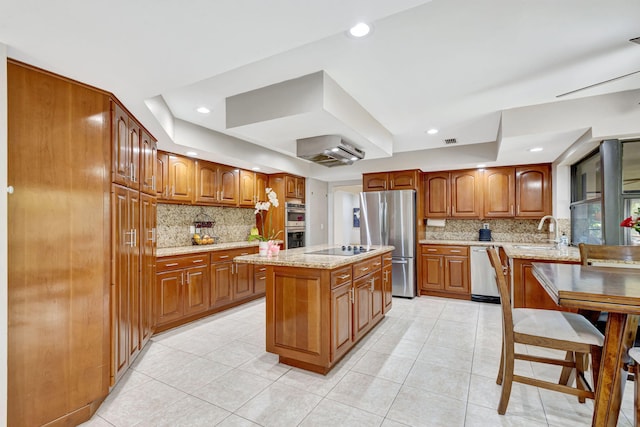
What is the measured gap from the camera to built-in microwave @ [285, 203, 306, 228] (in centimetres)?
525

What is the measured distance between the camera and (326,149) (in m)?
3.00

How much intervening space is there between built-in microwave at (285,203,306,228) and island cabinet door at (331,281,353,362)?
2693 mm

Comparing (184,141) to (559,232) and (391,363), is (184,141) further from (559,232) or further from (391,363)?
(559,232)

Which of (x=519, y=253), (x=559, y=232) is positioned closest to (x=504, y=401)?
(x=519, y=253)

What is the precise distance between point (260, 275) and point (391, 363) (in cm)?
255

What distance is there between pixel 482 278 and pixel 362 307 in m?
2.60

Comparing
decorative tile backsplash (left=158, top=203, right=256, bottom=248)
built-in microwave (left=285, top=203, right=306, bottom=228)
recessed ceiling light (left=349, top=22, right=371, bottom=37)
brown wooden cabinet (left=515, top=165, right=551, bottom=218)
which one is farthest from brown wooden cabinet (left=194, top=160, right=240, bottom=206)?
brown wooden cabinet (left=515, top=165, right=551, bottom=218)

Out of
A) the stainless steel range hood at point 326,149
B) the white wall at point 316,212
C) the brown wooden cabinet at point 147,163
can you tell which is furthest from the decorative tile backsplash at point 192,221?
the stainless steel range hood at point 326,149

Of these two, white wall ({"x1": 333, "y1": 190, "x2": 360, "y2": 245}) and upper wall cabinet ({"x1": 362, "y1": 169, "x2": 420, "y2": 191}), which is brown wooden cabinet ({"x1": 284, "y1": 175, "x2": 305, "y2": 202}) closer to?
upper wall cabinet ({"x1": 362, "y1": 169, "x2": 420, "y2": 191})

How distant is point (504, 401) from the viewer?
1.91 metres

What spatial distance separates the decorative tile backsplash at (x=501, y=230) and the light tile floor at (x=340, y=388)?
226 cm

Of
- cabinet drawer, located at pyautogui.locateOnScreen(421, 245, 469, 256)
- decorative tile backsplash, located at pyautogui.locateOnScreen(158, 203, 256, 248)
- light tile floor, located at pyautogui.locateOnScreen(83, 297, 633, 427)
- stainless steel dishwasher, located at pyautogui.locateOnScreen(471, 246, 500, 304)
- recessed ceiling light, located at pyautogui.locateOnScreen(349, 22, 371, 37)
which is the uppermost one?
recessed ceiling light, located at pyautogui.locateOnScreen(349, 22, 371, 37)

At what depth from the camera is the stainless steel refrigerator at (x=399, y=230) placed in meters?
4.88

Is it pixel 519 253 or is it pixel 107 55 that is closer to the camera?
pixel 107 55
